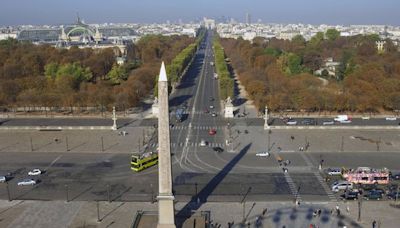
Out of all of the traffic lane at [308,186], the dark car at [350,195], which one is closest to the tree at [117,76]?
the traffic lane at [308,186]

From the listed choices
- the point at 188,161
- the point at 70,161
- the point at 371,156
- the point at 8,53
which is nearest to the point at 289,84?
the point at 371,156

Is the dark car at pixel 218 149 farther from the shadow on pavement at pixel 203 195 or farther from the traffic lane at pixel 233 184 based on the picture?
A: the traffic lane at pixel 233 184

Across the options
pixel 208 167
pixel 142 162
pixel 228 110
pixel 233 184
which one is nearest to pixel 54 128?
pixel 142 162

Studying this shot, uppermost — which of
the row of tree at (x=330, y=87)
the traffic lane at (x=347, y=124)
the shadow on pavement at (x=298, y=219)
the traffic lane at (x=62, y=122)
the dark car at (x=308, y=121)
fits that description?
the row of tree at (x=330, y=87)

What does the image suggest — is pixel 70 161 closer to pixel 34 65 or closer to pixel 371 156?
pixel 371 156

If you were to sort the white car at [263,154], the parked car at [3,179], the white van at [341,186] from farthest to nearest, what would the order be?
the white car at [263,154] < the parked car at [3,179] < the white van at [341,186]

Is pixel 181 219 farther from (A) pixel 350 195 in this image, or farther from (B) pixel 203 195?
(A) pixel 350 195

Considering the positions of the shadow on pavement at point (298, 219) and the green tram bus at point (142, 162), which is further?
the green tram bus at point (142, 162)
